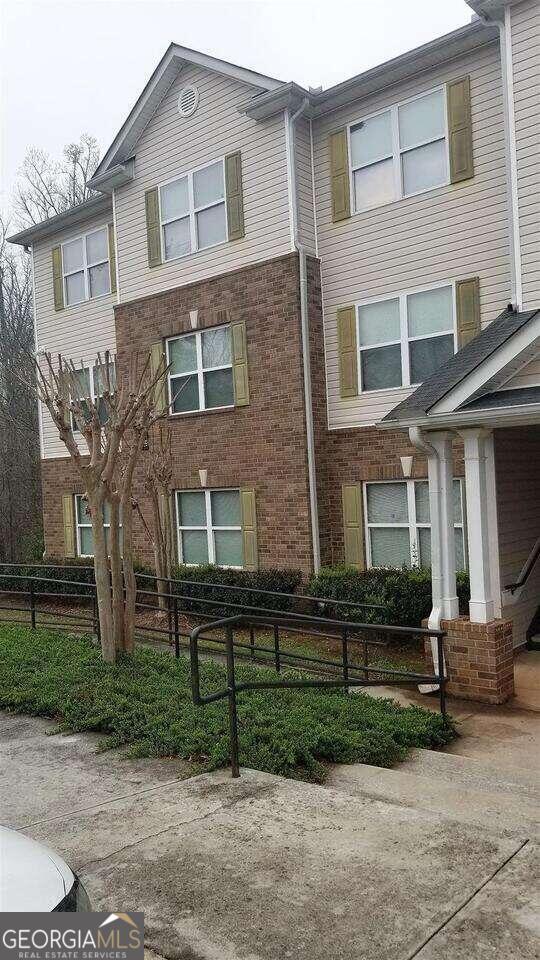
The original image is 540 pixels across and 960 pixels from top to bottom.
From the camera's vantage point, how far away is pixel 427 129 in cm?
1199

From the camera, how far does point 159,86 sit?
48.6ft

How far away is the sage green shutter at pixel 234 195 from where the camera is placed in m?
13.8

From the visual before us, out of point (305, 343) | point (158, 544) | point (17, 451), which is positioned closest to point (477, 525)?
point (305, 343)

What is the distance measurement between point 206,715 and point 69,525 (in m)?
12.4

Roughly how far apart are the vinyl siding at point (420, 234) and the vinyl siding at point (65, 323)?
19.5ft

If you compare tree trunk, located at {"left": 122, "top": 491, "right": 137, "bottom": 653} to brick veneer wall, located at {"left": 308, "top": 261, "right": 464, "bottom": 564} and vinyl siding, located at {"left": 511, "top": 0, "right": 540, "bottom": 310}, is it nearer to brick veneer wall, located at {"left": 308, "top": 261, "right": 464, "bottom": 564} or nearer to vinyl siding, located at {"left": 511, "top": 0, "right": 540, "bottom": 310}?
brick veneer wall, located at {"left": 308, "top": 261, "right": 464, "bottom": 564}

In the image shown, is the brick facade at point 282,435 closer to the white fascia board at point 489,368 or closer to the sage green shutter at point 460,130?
the sage green shutter at point 460,130

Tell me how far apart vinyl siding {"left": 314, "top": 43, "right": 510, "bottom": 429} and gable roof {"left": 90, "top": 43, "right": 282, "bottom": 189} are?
151 cm

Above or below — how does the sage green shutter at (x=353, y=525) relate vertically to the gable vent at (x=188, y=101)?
below

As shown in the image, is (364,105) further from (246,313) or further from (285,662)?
(285,662)

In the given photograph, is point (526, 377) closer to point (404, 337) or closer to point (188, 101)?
point (404, 337)

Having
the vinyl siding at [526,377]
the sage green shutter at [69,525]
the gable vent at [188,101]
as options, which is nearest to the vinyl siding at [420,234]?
the gable vent at [188,101]

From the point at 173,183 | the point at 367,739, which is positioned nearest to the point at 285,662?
the point at 367,739

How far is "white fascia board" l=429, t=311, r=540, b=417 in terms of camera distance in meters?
8.14
